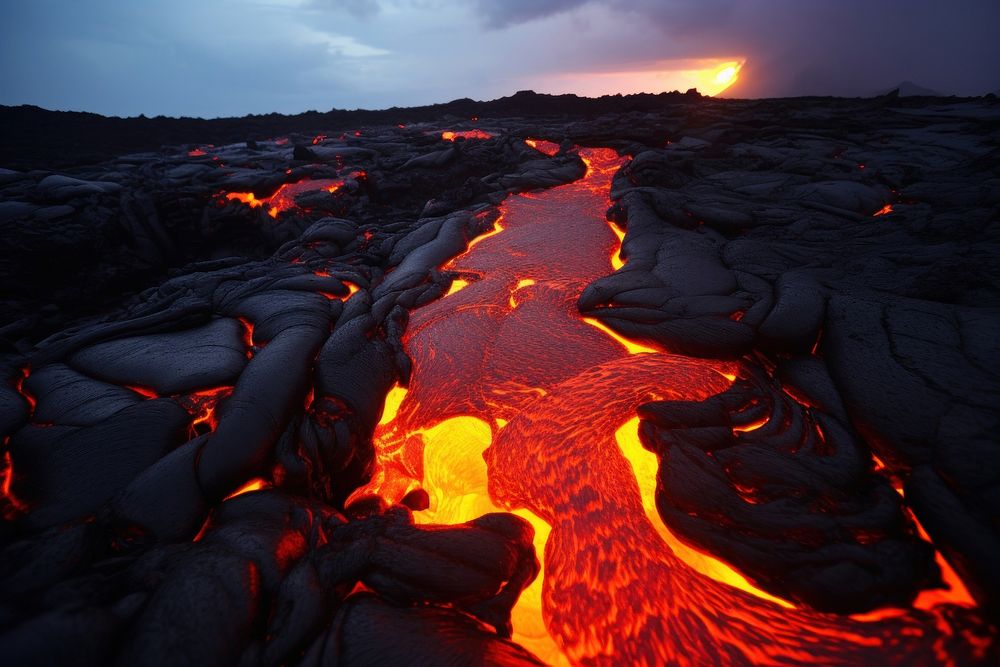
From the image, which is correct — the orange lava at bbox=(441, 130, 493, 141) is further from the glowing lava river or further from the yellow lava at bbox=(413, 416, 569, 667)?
the yellow lava at bbox=(413, 416, 569, 667)

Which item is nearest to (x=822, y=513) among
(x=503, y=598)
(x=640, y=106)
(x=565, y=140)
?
(x=503, y=598)

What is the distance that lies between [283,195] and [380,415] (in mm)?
7765

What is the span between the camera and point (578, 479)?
8.24ft

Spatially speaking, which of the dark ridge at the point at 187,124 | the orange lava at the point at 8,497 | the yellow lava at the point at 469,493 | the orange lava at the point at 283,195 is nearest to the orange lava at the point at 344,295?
the yellow lava at the point at 469,493

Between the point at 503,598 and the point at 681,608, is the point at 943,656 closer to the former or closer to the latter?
the point at 681,608

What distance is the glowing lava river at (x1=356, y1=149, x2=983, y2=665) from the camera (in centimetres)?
174

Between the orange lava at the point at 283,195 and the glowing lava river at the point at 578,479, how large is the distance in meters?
5.85

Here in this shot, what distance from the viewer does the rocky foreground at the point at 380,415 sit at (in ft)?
5.94

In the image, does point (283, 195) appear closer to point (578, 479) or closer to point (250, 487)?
point (250, 487)

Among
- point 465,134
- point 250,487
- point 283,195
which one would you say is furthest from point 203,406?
point 465,134

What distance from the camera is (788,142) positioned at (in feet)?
27.9

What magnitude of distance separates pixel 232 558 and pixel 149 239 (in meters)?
8.81

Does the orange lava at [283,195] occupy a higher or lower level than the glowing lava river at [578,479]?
higher

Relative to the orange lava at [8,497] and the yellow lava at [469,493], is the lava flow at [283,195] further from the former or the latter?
the yellow lava at [469,493]
